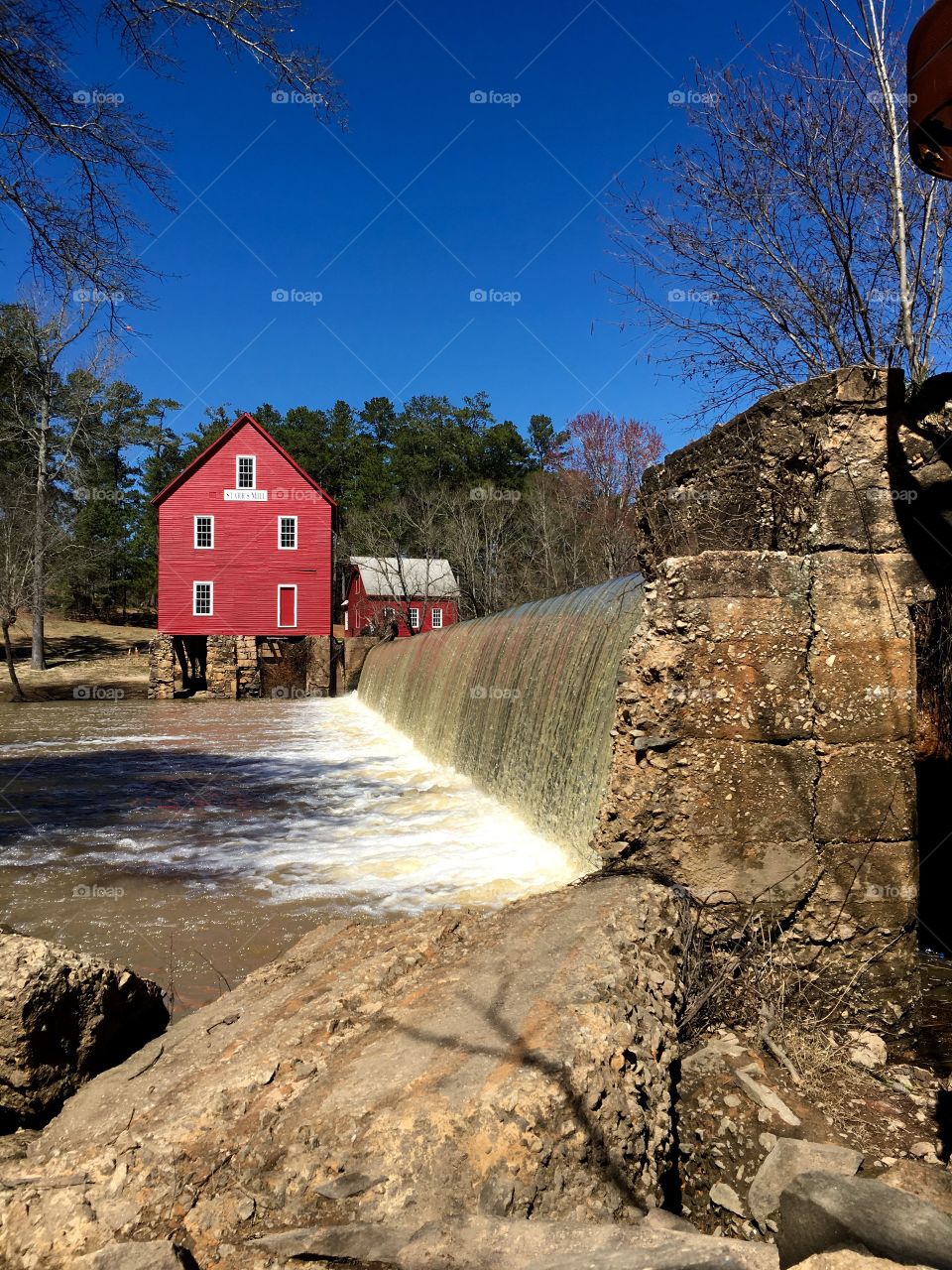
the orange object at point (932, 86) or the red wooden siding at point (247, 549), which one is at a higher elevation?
the red wooden siding at point (247, 549)

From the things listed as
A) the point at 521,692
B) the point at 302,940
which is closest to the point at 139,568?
the point at 521,692

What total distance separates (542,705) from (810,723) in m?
4.34

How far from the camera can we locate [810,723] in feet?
11.9

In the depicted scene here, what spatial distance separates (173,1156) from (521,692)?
684 centimetres

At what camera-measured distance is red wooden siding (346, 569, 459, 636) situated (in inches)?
1567

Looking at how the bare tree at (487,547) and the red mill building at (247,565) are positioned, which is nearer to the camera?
the red mill building at (247,565)

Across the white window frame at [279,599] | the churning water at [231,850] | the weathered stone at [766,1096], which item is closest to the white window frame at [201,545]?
the white window frame at [279,599]

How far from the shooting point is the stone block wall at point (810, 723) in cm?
359

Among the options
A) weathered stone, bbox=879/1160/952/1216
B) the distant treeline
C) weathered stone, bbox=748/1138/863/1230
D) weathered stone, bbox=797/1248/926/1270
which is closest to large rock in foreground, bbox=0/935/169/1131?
weathered stone, bbox=748/1138/863/1230

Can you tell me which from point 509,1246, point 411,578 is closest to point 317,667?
point 411,578

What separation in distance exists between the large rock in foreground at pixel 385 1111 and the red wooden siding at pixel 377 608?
3429cm

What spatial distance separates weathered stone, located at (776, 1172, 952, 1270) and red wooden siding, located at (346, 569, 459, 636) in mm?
35332

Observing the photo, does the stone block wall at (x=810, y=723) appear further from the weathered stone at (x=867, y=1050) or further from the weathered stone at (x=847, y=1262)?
the weathered stone at (x=847, y=1262)

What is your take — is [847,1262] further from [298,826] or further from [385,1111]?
[298,826]
